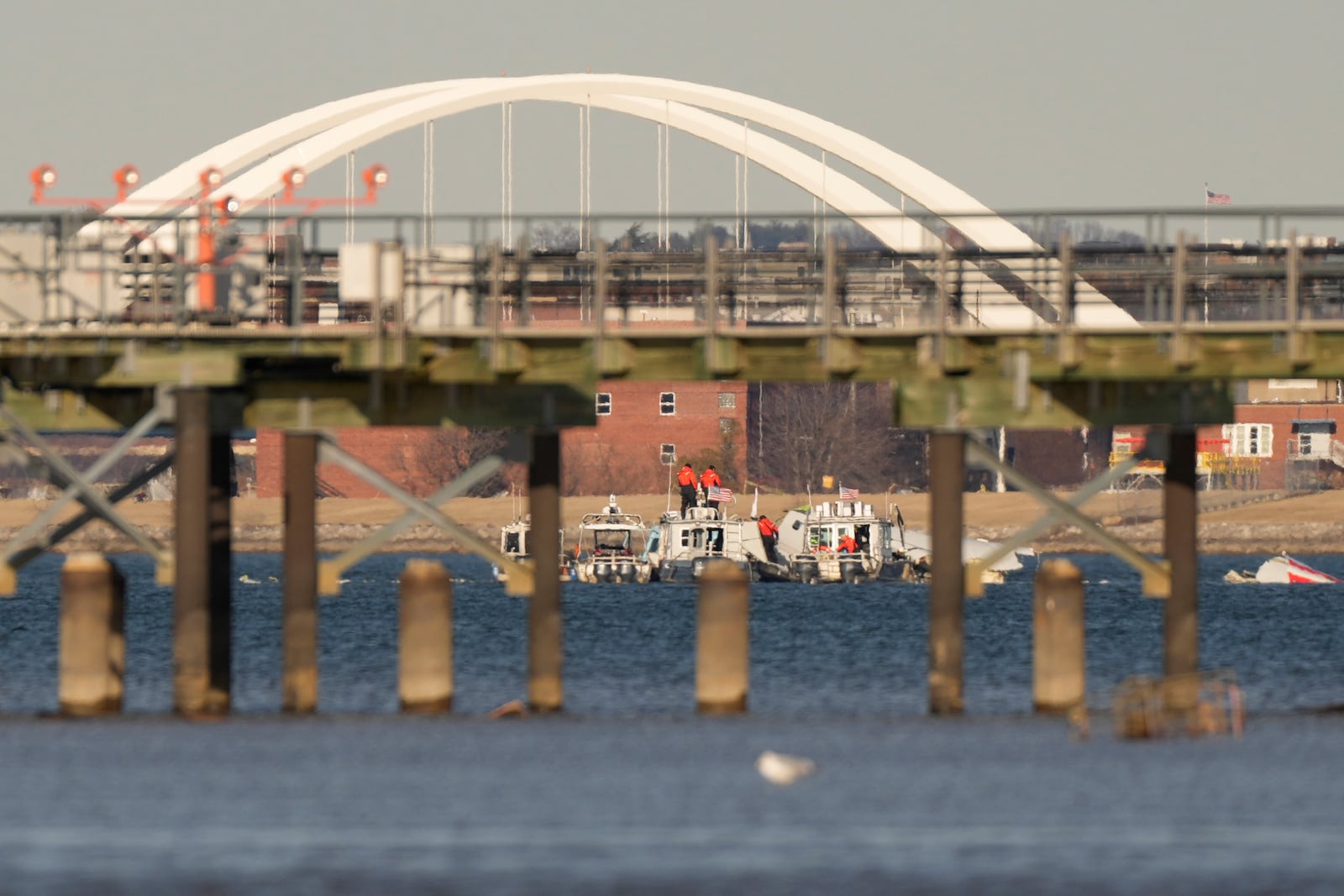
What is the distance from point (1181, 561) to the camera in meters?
53.0

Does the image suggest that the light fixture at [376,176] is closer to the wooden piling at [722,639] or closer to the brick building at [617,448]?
the wooden piling at [722,639]

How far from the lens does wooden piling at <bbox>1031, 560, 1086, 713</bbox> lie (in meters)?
51.1

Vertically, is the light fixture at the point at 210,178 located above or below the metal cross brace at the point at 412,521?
above

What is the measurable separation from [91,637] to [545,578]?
7992 mm

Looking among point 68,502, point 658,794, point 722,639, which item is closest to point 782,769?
point 658,794

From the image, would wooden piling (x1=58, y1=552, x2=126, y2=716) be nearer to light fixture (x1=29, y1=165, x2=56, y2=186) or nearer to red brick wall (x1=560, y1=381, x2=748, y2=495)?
light fixture (x1=29, y1=165, x2=56, y2=186)

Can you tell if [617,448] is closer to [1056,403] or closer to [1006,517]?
[1006,517]

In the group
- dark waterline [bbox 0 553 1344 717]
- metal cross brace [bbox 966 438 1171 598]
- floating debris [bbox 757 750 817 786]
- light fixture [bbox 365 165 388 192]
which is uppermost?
light fixture [bbox 365 165 388 192]

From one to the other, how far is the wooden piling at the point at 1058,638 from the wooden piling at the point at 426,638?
10.2m

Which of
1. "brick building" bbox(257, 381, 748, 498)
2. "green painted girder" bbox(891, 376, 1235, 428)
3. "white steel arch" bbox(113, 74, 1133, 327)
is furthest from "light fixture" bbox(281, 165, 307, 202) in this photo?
"brick building" bbox(257, 381, 748, 498)

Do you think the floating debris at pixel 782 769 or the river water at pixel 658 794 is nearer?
the river water at pixel 658 794

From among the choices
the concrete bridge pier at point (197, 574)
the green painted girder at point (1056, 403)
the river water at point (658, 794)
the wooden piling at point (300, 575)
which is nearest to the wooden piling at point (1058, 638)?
the river water at point (658, 794)

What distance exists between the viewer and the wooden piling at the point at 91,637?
2037 inches

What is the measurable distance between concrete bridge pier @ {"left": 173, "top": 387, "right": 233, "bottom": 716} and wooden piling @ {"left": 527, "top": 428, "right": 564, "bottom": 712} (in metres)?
5.48
